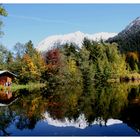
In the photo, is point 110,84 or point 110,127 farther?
point 110,84

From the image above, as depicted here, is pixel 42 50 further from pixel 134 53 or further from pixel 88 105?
pixel 134 53

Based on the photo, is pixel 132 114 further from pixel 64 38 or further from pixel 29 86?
pixel 29 86

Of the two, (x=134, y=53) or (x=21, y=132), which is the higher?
(x=134, y=53)

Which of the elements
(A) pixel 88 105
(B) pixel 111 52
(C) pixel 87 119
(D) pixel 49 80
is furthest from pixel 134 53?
(C) pixel 87 119

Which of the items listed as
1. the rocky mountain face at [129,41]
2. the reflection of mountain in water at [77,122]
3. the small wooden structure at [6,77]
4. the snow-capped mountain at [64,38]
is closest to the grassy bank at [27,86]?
the small wooden structure at [6,77]

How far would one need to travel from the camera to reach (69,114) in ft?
27.7

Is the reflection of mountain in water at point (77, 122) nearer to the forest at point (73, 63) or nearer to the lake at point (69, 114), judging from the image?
the lake at point (69, 114)

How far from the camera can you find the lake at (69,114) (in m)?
7.00

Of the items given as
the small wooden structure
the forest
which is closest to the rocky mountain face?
the forest

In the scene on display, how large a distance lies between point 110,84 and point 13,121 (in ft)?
22.8

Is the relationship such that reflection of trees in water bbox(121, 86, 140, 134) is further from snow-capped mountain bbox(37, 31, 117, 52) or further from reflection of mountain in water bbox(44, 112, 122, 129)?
snow-capped mountain bbox(37, 31, 117, 52)

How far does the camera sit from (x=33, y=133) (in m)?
6.86

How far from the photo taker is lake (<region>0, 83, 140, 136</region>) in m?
7.00

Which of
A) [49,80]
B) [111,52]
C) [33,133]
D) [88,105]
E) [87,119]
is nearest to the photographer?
[33,133]
